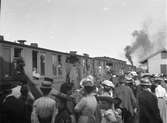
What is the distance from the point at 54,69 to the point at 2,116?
447 cm

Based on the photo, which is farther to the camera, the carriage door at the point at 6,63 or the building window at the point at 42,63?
the building window at the point at 42,63

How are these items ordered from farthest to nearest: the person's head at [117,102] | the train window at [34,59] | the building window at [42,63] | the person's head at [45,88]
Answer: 1. the building window at [42,63]
2. the train window at [34,59]
3. the person's head at [117,102]
4. the person's head at [45,88]

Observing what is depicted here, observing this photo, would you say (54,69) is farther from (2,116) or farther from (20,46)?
(2,116)

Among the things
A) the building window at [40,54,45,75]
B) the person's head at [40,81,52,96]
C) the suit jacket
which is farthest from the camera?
the building window at [40,54,45,75]

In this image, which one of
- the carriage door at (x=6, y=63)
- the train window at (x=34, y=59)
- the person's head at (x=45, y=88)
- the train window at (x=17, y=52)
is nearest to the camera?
the person's head at (x=45, y=88)

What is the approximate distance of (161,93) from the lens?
21.4 ft

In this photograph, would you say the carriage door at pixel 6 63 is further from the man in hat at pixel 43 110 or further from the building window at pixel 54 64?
the man in hat at pixel 43 110

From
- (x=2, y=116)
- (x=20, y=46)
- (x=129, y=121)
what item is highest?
(x=20, y=46)

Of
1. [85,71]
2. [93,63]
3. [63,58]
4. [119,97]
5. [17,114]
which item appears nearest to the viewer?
[17,114]

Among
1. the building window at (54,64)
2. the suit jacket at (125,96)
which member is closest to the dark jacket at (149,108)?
the suit jacket at (125,96)

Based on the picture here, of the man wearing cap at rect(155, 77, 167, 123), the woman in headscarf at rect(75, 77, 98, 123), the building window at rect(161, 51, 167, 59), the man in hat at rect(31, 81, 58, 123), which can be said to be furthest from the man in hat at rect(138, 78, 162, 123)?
the building window at rect(161, 51, 167, 59)

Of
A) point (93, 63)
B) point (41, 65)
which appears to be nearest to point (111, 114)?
point (41, 65)

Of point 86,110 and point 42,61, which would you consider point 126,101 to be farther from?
point 42,61

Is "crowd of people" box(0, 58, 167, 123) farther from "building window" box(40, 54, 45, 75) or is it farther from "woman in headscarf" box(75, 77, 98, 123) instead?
"building window" box(40, 54, 45, 75)
